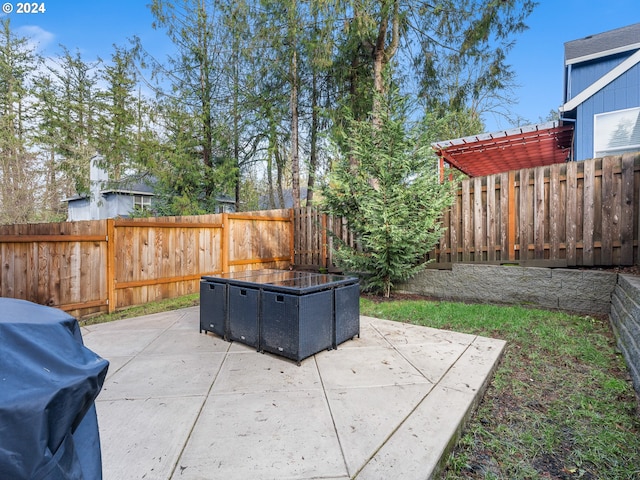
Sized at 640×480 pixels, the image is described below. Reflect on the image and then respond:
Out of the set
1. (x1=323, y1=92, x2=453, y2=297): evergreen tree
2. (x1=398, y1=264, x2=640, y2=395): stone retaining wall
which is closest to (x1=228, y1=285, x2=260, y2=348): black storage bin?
(x1=323, y1=92, x2=453, y2=297): evergreen tree

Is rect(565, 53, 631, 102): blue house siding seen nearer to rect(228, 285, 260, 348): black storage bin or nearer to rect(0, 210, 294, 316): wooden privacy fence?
rect(0, 210, 294, 316): wooden privacy fence

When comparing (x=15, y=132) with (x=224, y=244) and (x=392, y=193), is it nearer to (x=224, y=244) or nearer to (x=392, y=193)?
(x=224, y=244)

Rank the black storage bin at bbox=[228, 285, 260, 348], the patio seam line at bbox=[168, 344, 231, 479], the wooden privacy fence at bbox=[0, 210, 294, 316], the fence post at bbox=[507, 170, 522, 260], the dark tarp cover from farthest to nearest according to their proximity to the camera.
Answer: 1. the fence post at bbox=[507, 170, 522, 260]
2. the wooden privacy fence at bbox=[0, 210, 294, 316]
3. the black storage bin at bbox=[228, 285, 260, 348]
4. the patio seam line at bbox=[168, 344, 231, 479]
5. the dark tarp cover

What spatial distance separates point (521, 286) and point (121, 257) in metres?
6.09

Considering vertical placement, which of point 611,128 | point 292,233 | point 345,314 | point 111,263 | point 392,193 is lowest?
point 345,314

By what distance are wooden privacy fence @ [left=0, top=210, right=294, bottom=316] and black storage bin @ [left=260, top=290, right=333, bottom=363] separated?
11.4 ft

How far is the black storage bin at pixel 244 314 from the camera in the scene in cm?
319

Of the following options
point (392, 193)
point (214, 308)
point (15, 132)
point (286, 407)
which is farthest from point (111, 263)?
point (15, 132)

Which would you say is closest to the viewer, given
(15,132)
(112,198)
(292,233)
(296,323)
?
(296,323)

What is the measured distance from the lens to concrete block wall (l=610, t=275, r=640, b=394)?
2531mm

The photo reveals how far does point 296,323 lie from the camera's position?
2.85 m

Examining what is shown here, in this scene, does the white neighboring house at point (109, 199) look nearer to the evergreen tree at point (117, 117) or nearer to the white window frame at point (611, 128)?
the evergreen tree at point (117, 117)

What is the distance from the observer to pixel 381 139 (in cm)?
543

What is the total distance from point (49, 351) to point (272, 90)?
11384mm
